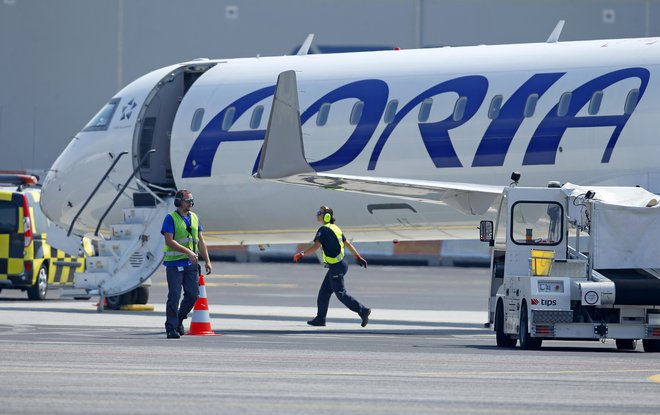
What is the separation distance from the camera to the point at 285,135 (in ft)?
70.2

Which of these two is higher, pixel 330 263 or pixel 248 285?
pixel 330 263

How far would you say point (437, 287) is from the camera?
3772cm

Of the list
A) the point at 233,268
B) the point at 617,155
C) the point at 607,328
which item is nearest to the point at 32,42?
the point at 233,268

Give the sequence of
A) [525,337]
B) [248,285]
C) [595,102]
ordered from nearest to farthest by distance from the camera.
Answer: [525,337] < [595,102] < [248,285]

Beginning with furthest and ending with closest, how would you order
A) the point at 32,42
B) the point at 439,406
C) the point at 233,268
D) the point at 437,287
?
the point at 32,42 → the point at 233,268 → the point at 437,287 → the point at 439,406

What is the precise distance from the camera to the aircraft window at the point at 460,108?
23.4 metres

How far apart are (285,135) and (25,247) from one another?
10.7 m

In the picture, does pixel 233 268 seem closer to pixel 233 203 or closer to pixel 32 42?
pixel 32 42

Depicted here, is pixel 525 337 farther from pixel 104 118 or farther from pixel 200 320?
pixel 104 118

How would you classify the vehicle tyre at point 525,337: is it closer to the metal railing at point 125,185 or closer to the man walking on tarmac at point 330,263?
the man walking on tarmac at point 330,263

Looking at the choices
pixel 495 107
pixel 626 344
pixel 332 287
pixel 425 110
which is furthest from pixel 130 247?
pixel 626 344

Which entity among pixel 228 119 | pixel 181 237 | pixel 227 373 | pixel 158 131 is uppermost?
pixel 228 119

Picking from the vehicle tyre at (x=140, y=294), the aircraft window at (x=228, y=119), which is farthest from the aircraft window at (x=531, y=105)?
the vehicle tyre at (x=140, y=294)

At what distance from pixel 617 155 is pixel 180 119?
316 inches
